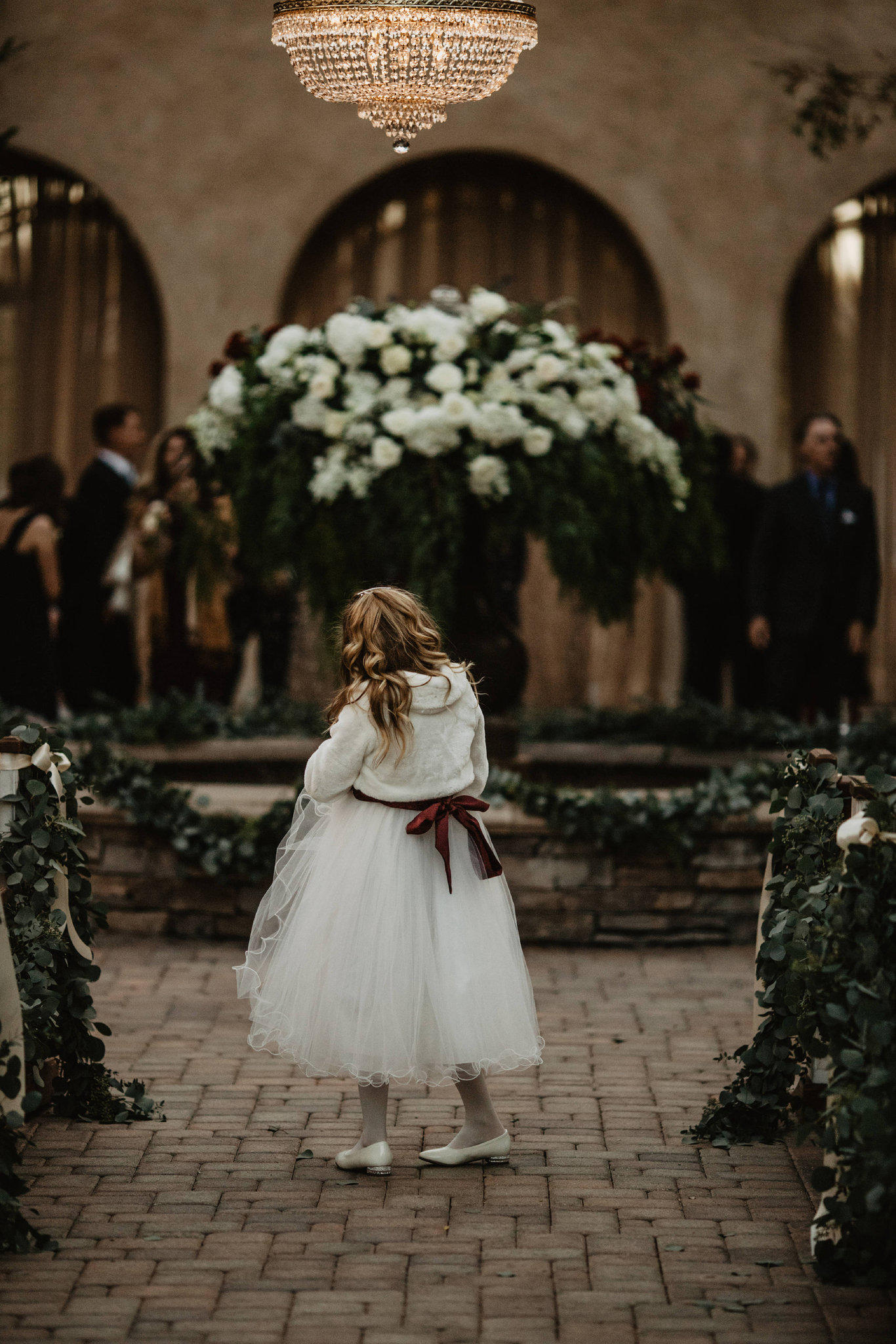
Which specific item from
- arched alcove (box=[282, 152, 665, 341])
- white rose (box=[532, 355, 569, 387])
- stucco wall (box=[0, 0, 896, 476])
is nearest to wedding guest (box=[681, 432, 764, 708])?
stucco wall (box=[0, 0, 896, 476])

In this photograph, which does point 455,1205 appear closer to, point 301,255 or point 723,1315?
point 723,1315

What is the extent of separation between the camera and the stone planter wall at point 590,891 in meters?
6.75

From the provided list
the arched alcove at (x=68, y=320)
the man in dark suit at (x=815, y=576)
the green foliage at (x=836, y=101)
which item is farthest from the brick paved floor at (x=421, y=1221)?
the arched alcove at (x=68, y=320)

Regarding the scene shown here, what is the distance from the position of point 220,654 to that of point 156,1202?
18.3 ft

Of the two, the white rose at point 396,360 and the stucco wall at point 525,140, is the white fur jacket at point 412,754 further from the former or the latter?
the stucco wall at point 525,140

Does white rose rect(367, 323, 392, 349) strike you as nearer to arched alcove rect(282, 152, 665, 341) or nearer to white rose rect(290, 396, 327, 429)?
white rose rect(290, 396, 327, 429)

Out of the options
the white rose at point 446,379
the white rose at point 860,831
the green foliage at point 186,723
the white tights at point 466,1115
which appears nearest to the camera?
the white rose at point 860,831

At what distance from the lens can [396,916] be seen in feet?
13.6

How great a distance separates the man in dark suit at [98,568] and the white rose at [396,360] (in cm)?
371

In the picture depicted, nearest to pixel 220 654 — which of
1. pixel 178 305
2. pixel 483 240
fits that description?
pixel 178 305

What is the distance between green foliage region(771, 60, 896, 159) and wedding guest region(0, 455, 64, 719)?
13.2 feet

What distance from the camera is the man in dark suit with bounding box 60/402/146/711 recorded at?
389 inches

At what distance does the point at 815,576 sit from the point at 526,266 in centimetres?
406

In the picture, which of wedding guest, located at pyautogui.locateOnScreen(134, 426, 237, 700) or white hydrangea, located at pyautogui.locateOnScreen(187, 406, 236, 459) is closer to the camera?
white hydrangea, located at pyautogui.locateOnScreen(187, 406, 236, 459)
